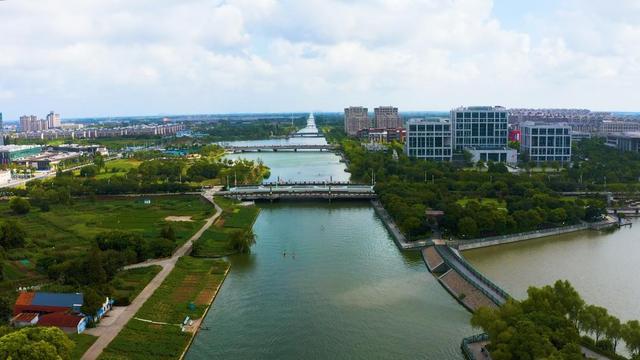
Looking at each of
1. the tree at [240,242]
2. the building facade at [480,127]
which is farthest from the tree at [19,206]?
the building facade at [480,127]

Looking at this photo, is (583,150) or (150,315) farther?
(583,150)

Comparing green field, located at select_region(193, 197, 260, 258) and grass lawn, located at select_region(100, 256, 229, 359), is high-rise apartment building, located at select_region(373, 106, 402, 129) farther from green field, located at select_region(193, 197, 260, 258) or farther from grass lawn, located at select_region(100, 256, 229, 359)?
grass lawn, located at select_region(100, 256, 229, 359)

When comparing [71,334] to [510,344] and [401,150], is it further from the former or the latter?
[401,150]

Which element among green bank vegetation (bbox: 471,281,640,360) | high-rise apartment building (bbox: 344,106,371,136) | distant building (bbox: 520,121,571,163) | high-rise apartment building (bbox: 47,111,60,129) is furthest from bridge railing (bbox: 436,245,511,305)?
high-rise apartment building (bbox: 47,111,60,129)

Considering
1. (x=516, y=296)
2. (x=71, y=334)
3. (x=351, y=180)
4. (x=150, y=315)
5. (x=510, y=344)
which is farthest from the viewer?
(x=351, y=180)

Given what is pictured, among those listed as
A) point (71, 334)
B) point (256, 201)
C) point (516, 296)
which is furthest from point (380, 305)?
point (256, 201)

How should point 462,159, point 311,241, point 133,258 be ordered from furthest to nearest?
point 462,159 < point 311,241 < point 133,258

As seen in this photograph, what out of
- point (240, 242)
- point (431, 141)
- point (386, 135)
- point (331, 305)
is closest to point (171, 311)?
point (331, 305)
